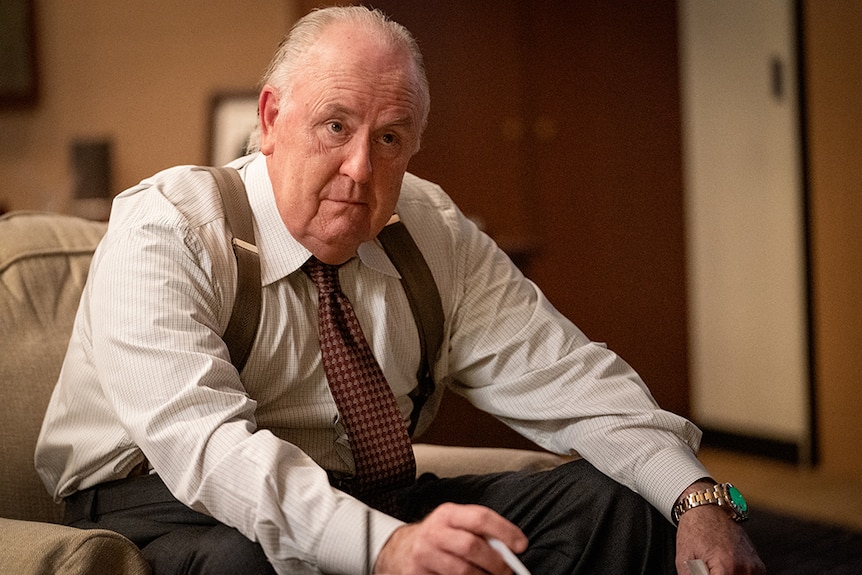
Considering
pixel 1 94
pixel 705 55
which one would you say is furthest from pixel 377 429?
pixel 705 55

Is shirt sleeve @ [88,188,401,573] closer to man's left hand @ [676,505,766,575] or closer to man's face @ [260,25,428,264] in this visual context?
man's face @ [260,25,428,264]

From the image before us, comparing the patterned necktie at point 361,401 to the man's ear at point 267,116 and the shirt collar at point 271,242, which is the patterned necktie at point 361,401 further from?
the man's ear at point 267,116

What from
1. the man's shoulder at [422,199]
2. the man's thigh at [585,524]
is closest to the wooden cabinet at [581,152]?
the man's shoulder at [422,199]

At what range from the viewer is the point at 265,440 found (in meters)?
1.09

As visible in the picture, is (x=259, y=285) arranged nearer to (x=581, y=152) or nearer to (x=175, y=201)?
(x=175, y=201)

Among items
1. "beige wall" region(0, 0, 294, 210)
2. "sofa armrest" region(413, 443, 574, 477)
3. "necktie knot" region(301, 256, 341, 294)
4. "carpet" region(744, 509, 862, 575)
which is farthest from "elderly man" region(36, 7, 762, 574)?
"beige wall" region(0, 0, 294, 210)

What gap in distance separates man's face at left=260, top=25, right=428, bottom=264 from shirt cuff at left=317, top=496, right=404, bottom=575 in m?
0.43

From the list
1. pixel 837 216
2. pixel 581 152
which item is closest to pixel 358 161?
pixel 837 216

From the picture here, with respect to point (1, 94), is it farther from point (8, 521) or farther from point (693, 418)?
point (693, 418)

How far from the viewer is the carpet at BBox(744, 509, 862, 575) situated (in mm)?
2436

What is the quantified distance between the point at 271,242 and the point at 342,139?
0.56ft

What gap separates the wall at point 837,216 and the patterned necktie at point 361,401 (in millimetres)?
2242

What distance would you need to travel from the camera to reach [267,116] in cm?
138

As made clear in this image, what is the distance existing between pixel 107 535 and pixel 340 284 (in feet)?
1.62
